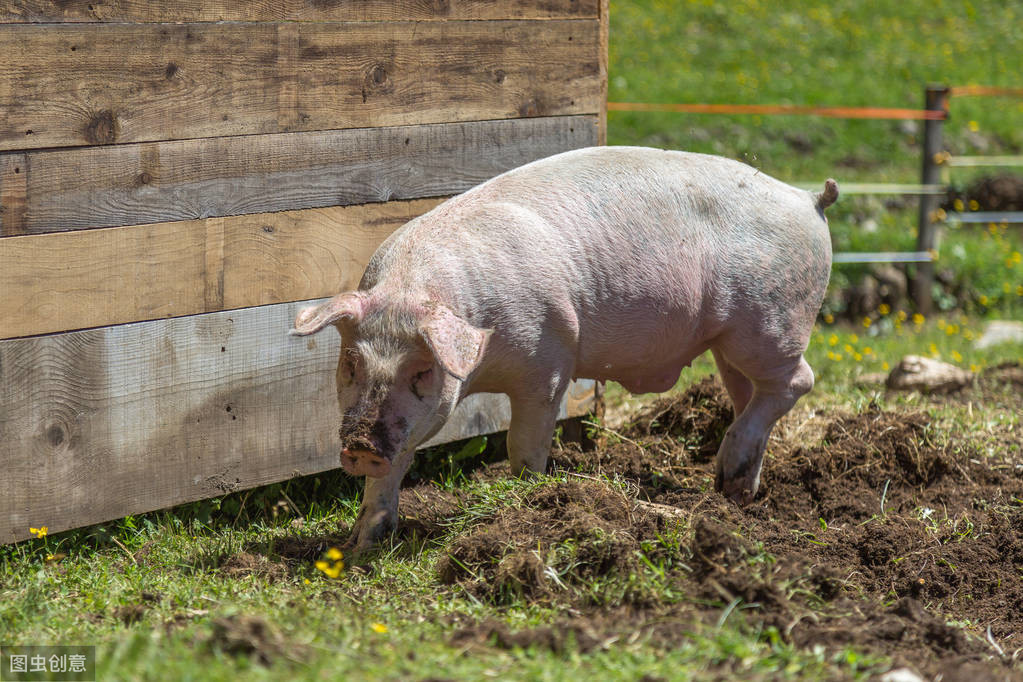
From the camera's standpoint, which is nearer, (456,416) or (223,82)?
(223,82)

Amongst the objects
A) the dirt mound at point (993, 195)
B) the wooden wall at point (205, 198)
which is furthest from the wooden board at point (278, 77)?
the dirt mound at point (993, 195)

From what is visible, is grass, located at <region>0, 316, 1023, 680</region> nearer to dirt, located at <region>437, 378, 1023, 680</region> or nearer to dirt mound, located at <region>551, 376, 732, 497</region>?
dirt, located at <region>437, 378, 1023, 680</region>

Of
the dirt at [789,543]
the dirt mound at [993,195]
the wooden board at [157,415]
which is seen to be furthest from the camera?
the dirt mound at [993,195]

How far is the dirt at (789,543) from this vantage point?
3.37 m

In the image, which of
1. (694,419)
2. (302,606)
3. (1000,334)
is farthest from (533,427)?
(1000,334)

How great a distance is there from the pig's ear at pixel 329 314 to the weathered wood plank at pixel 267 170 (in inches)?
28.0

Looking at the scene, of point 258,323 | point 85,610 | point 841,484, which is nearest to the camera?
point 85,610

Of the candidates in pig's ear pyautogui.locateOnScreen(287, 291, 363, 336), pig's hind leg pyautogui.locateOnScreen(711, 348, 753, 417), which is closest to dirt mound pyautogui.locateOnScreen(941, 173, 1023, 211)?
pig's hind leg pyautogui.locateOnScreen(711, 348, 753, 417)

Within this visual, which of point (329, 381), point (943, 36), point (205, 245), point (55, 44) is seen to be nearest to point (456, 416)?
point (329, 381)

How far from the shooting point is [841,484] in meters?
5.16

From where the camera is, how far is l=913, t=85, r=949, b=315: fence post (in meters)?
9.18

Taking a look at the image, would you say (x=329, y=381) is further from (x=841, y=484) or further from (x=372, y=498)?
(x=841, y=484)

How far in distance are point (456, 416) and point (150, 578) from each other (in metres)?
1.67

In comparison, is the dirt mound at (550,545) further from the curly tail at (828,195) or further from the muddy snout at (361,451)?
the curly tail at (828,195)
